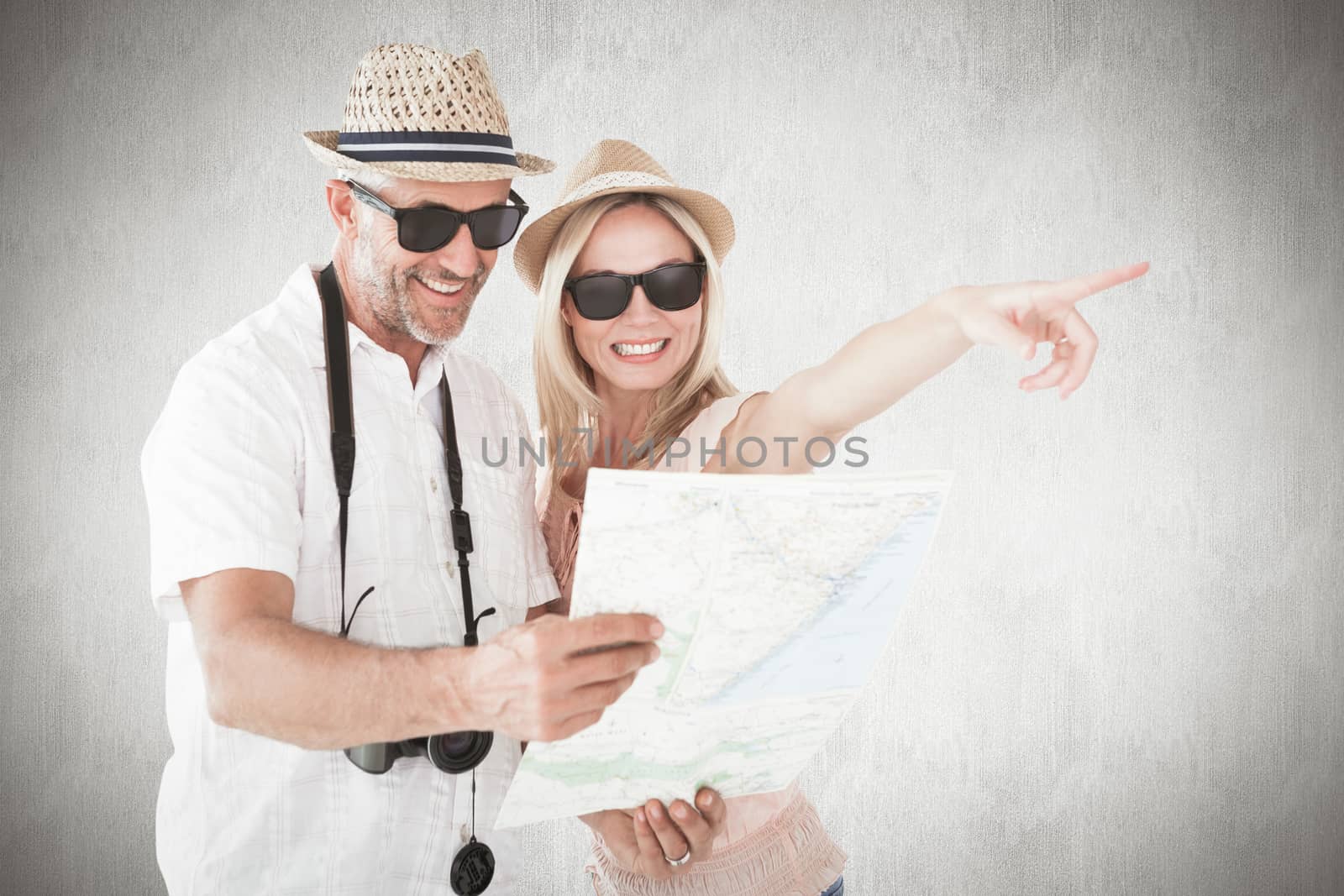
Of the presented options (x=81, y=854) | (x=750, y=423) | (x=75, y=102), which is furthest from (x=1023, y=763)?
(x=75, y=102)

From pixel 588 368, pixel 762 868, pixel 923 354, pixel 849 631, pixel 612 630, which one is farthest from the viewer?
pixel 588 368

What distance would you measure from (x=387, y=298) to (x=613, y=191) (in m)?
0.55

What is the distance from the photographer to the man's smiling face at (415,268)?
5.52ft

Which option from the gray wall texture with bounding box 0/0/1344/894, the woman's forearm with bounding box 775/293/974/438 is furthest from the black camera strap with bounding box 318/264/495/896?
the gray wall texture with bounding box 0/0/1344/894

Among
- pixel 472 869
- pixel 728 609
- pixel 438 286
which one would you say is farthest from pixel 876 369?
pixel 472 869

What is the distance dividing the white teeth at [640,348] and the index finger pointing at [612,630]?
0.91m

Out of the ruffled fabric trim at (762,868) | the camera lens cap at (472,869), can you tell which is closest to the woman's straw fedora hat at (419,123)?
the camera lens cap at (472,869)

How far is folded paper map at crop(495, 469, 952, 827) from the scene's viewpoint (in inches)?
46.1

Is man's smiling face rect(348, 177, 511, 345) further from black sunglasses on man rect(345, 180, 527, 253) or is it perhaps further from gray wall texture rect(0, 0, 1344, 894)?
gray wall texture rect(0, 0, 1344, 894)

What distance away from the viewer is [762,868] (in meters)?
1.86

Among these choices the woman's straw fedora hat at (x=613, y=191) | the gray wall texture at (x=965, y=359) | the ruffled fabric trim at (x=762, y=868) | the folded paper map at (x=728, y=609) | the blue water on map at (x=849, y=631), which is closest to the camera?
the folded paper map at (x=728, y=609)

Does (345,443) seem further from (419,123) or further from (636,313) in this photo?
(636,313)

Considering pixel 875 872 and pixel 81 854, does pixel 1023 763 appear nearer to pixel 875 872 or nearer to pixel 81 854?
pixel 875 872

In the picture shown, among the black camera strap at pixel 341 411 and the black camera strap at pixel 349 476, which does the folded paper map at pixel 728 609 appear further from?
the black camera strap at pixel 341 411
